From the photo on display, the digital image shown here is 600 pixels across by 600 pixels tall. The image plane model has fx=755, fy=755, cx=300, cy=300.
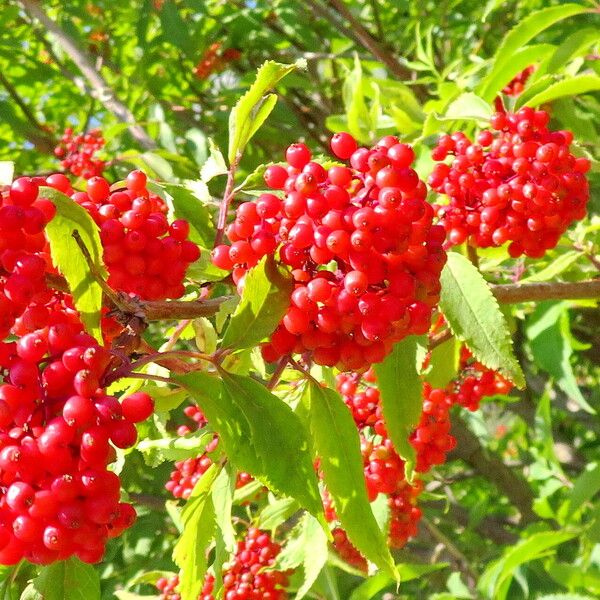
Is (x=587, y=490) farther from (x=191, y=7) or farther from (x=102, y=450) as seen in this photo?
(x=191, y=7)

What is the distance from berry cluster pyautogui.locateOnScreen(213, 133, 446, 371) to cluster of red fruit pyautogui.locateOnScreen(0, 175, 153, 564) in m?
0.41

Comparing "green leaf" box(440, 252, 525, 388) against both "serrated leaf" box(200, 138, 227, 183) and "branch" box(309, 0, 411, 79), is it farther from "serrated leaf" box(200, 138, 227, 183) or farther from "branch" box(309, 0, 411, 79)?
"branch" box(309, 0, 411, 79)

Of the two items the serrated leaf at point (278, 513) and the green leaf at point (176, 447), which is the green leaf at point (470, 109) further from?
the serrated leaf at point (278, 513)

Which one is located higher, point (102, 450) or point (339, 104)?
point (102, 450)

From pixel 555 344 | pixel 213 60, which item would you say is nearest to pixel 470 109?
pixel 555 344

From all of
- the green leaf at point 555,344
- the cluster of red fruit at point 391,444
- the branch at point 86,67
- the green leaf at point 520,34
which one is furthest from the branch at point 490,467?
the branch at point 86,67

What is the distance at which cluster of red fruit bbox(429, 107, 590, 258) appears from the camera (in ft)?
7.55

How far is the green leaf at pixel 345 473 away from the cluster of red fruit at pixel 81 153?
3536mm

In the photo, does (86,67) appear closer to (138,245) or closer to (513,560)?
(138,245)

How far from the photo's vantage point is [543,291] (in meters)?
2.30

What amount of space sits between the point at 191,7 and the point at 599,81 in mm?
2940

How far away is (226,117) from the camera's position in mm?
4941

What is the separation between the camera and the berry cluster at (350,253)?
154 cm

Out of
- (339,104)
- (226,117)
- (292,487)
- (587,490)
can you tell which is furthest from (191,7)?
(292,487)
